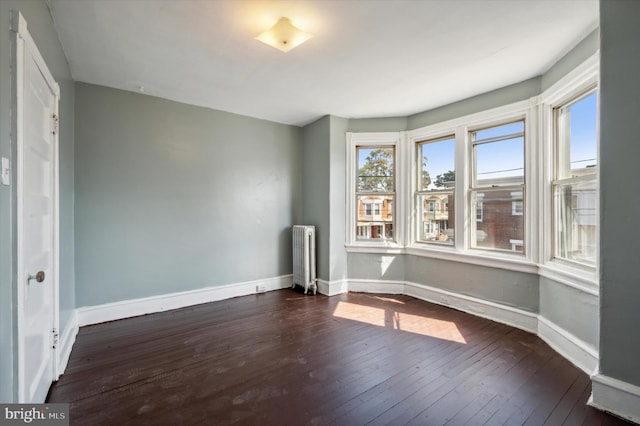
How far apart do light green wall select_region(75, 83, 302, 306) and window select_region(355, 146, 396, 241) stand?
1.10 m

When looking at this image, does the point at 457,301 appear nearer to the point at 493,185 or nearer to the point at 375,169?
the point at 493,185

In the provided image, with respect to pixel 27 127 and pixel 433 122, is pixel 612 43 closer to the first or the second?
pixel 433 122

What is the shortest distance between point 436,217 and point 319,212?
174 centimetres

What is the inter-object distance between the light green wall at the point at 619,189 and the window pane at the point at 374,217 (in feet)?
8.91

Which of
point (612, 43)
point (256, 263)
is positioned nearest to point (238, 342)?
point (256, 263)

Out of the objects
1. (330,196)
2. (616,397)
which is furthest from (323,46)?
(616,397)

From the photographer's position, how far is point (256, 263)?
450cm

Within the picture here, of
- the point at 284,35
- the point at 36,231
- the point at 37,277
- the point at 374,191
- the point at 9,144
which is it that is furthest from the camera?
the point at 374,191

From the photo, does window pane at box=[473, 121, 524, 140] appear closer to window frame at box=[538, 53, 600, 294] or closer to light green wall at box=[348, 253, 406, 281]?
window frame at box=[538, 53, 600, 294]

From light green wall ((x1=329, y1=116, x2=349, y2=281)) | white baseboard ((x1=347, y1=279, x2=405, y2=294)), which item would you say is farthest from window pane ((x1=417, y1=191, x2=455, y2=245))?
light green wall ((x1=329, y1=116, x2=349, y2=281))

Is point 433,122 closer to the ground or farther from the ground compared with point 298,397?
farther from the ground

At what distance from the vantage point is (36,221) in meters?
1.80

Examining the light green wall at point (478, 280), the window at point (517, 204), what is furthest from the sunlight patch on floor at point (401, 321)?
the window at point (517, 204)

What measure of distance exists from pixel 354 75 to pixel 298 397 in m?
2.99
